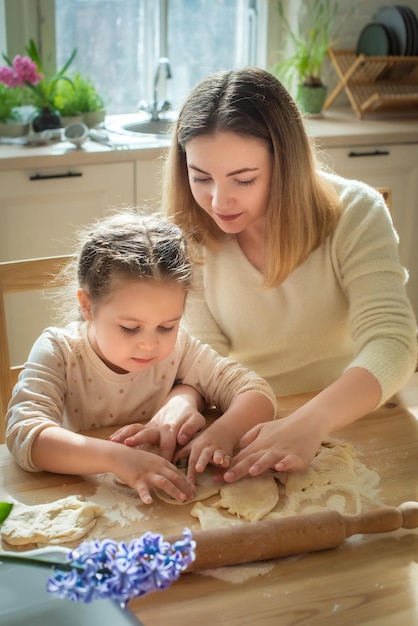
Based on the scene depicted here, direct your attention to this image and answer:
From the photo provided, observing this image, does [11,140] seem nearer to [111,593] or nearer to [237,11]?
[237,11]

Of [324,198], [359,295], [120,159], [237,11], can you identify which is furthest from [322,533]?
[237,11]

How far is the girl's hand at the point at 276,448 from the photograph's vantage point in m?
1.12

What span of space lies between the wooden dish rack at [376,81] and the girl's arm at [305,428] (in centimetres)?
197

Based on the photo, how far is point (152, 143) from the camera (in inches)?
104

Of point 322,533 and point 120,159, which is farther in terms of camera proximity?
point 120,159

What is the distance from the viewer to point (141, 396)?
4.56 ft

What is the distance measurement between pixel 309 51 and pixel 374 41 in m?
0.28

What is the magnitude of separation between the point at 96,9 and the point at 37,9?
0.25 metres

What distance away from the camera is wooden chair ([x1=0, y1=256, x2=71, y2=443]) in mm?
1552

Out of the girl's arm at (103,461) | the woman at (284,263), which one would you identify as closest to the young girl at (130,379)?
the girl's arm at (103,461)

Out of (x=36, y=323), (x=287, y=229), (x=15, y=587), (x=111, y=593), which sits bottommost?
(x=36, y=323)

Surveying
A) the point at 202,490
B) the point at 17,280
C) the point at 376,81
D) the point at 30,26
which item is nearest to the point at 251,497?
the point at 202,490

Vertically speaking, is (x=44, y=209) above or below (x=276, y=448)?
below

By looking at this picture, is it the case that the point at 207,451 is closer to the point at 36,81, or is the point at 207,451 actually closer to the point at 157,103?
the point at 36,81
